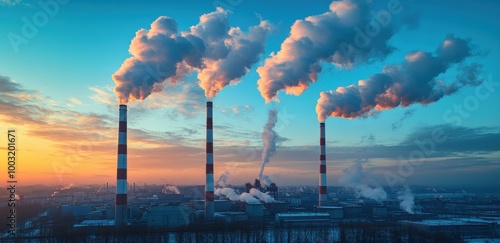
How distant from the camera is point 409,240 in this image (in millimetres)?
34438

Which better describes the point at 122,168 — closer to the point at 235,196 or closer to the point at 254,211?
the point at 254,211

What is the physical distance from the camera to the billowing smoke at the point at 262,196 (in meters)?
60.5

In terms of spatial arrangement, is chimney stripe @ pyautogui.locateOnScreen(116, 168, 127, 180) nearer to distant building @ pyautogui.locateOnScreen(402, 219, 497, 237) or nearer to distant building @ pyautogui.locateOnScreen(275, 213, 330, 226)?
distant building @ pyautogui.locateOnScreen(275, 213, 330, 226)

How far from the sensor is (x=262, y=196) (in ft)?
200

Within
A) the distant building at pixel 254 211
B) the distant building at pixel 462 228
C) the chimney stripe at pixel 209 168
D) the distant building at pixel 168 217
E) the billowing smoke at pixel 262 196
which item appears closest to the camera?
the chimney stripe at pixel 209 168

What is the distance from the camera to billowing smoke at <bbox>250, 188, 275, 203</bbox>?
6047 cm

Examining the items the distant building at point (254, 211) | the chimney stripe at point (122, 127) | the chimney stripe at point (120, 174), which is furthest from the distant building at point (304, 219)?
the chimney stripe at point (122, 127)

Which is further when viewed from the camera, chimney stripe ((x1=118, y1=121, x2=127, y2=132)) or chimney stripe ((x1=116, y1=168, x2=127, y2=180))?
chimney stripe ((x1=118, y1=121, x2=127, y2=132))

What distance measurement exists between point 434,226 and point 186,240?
23.9 m

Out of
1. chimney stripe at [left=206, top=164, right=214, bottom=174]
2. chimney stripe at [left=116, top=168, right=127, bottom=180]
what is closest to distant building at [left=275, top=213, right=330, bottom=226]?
chimney stripe at [left=206, top=164, right=214, bottom=174]

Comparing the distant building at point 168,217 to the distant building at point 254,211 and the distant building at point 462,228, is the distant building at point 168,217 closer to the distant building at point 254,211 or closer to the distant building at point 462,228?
the distant building at point 254,211

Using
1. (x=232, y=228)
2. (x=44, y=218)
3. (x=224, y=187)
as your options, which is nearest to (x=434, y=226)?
(x=232, y=228)

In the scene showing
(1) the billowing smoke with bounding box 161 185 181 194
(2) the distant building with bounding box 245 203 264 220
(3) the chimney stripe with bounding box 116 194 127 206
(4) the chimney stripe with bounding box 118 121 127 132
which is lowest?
(1) the billowing smoke with bounding box 161 185 181 194

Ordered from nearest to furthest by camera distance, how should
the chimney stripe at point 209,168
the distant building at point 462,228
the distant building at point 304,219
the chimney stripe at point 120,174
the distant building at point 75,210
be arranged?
the chimney stripe at point 120,174
the chimney stripe at point 209,168
the distant building at point 462,228
the distant building at point 304,219
the distant building at point 75,210
